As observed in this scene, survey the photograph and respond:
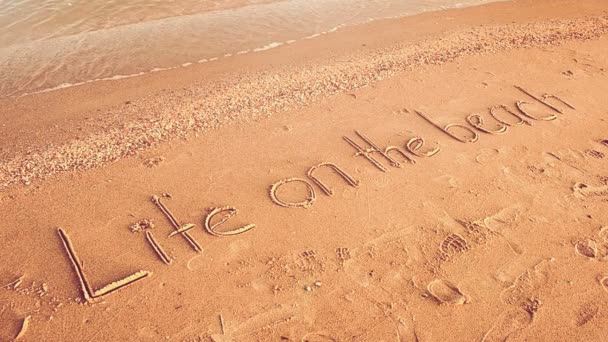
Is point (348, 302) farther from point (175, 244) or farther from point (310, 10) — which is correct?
point (310, 10)

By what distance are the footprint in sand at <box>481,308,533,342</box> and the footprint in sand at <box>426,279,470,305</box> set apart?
0.23m

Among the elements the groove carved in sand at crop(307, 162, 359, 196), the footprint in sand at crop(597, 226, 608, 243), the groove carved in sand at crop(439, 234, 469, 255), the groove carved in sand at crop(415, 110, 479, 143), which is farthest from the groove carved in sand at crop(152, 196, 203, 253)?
the footprint in sand at crop(597, 226, 608, 243)

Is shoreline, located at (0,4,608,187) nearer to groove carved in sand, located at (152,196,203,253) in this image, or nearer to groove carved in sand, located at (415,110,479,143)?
groove carved in sand, located at (152,196,203,253)

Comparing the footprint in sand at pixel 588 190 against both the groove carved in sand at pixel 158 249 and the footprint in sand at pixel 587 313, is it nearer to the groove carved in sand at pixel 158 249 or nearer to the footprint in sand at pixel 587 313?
the footprint in sand at pixel 587 313

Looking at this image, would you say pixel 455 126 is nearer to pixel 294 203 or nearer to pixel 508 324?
pixel 294 203

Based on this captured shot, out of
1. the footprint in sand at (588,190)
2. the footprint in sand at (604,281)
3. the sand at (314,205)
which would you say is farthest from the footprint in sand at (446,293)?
the footprint in sand at (588,190)

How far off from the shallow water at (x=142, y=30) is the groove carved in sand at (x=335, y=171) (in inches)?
132

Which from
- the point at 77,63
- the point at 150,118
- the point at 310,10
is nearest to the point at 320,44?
the point at 310,10

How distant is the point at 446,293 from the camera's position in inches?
112

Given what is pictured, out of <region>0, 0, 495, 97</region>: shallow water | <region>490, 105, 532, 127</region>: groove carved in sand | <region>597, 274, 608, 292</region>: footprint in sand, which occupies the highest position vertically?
<region>0, 0, 495, 97</region>: shallow water

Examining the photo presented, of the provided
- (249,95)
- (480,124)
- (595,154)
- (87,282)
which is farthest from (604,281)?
(249,95)

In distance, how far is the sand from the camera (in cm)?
272

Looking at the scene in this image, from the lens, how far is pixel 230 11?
26.8 feet

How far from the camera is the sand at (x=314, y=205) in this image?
2.72 meters
